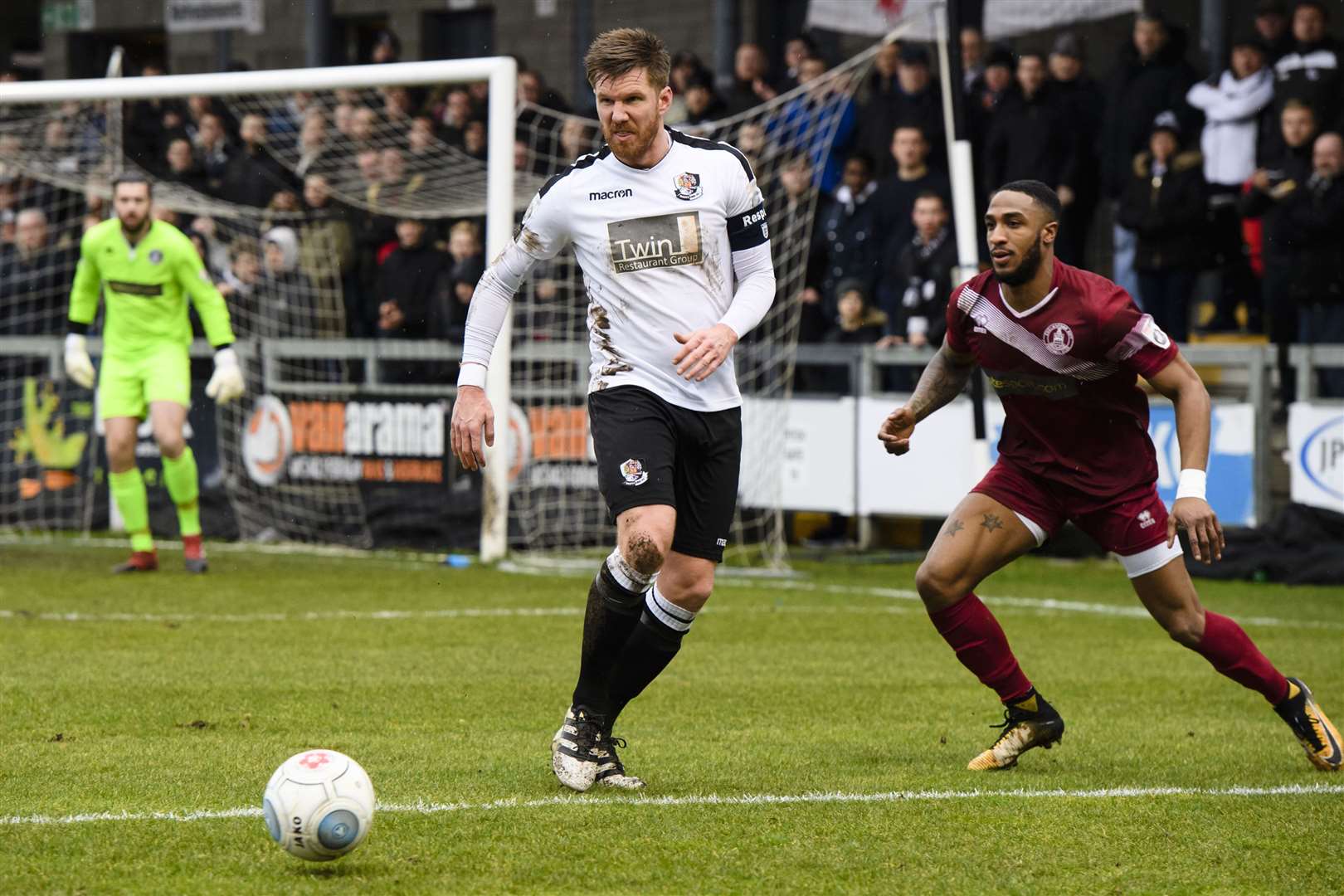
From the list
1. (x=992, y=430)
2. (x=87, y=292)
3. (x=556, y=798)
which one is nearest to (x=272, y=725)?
(x=556, y=798)

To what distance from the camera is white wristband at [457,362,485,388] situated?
5.87 m

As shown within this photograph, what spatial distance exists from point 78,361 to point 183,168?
17.8ft

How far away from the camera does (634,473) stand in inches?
224

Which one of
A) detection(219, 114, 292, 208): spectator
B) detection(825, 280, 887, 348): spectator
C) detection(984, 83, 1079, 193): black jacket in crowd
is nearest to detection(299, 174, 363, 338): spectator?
Answer: detection(219, 114, 292, 208): spectator

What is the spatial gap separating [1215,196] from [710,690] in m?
7.33

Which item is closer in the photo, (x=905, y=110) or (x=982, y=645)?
(x=982, y=645)

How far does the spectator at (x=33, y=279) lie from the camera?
1677cm

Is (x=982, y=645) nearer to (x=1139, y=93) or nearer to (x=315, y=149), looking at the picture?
(x=1139, y=93)

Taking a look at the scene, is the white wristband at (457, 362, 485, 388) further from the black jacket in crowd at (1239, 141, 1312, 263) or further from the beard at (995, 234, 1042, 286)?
the black jacket in crowd at (1239, 141, 1312, 263)

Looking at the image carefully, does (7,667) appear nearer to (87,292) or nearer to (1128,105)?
(87,292)

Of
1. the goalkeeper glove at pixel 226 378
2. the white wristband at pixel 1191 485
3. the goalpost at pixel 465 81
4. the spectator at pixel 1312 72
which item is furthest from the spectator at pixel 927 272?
the white wristband at pixel 1191 485

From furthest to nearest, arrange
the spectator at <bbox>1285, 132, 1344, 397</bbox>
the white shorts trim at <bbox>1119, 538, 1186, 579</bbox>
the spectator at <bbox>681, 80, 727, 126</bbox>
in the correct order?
the spectator at <bbox>681, 80, 727, 126</bbox>, the spectator at <bbox>1285, 132, 1344, 397</bbox>, the white shorts trim at <bbox>1119, 538, 1186, 579</bbox>

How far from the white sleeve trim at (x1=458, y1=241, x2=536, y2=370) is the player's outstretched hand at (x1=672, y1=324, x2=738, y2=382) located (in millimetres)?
703

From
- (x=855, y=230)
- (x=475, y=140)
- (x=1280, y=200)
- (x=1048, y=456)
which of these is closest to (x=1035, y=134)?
(x=855, y=230)
